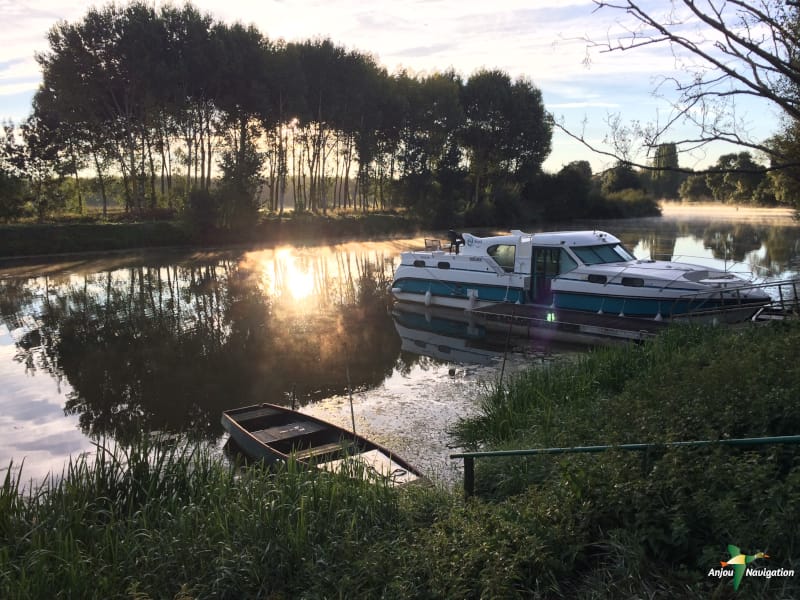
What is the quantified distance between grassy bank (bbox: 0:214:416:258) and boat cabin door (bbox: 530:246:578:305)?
2954 cm

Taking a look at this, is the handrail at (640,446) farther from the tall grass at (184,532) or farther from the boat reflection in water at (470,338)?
the boat reflection in water at (470,338)

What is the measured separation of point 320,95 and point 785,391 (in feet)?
158

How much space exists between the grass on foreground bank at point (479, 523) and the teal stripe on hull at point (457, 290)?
12035 millimetres

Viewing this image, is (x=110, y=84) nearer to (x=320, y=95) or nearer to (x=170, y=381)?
(x=320, y=95)

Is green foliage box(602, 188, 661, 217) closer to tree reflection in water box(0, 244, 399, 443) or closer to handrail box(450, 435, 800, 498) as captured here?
tree reflection in water box(0, 244, 399, 443)

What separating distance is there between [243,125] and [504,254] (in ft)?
113

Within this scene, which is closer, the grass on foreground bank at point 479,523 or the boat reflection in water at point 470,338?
the grass on foreground bank at point 479,523

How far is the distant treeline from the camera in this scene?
3978 centimetres

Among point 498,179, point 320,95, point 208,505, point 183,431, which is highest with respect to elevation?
point 320,95

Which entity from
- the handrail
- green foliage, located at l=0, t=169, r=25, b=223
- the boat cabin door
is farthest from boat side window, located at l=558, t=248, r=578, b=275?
green foliage, located at l=0, t=169, r=25, b=223

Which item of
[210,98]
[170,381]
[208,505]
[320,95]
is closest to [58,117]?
[210,98]

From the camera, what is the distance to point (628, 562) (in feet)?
13.7

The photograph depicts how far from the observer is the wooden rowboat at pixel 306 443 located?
752cm

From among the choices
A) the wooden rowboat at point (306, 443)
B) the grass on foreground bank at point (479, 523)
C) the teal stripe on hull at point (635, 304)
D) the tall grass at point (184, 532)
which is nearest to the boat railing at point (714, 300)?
the teal stripe on hull at point (635, 304)
